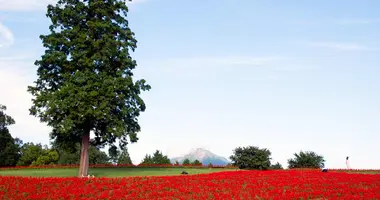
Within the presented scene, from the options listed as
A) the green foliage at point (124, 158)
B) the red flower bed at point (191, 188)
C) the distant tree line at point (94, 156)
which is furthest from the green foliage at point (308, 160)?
the green foliage at point (124, 158)

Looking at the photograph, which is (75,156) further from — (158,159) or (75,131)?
(75,131)

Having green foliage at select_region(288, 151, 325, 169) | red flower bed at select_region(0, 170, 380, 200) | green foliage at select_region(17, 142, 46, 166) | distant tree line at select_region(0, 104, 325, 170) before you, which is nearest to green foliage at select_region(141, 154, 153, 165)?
distant tree line at select_region(0, 104, 325, 170)

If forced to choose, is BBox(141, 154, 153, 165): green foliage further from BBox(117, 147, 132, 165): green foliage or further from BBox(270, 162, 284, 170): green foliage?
BBox(270, 162, 284, 170): green foliage

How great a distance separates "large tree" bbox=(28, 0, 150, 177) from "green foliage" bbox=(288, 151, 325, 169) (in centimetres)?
2336

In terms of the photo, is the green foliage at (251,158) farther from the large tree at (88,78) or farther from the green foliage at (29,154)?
the green foliage at (29,154)

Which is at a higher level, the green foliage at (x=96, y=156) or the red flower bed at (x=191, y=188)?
the green foliage at (x=96, y=156)

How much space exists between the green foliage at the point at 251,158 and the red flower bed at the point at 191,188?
15.3 meters

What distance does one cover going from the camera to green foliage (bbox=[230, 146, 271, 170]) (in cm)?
4106

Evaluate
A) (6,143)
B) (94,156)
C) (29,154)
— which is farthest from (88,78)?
(94,156)

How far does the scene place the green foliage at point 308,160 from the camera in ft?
157

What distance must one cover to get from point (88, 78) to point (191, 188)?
1468 centimetres

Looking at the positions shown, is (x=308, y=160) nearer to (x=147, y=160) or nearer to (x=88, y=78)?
(x=88, y=78)

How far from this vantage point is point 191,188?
21.5 m

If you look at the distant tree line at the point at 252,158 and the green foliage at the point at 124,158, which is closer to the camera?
the distant tree line at the point at 252,158
